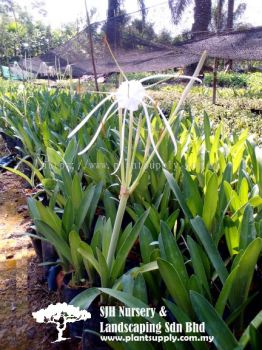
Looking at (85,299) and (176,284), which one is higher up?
(176,284)

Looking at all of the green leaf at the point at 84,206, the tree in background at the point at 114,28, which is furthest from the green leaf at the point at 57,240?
the tree in background at the point at 114,28

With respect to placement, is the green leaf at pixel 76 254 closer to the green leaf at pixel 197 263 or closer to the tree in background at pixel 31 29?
the green leaf at pixel 197 263

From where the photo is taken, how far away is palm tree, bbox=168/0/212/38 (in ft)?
16.0

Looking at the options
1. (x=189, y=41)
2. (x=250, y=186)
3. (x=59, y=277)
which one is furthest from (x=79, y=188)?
(x=189, y=41)

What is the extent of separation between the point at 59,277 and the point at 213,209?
1.85ft

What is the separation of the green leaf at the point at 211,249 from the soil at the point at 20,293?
535 millimetres

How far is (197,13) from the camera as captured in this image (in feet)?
18.3

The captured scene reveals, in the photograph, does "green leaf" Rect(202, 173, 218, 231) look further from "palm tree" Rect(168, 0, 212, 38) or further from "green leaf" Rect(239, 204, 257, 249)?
"palm tree" Rect(168, 0, 212, 38)

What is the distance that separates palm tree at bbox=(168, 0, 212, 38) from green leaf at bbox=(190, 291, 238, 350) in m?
4.48

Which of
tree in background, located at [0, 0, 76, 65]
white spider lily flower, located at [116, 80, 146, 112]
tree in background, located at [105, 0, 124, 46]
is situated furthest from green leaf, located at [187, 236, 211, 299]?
tree in background, located at [0, 0, 76, 65]

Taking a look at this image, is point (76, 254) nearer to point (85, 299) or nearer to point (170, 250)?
point (85, 299)

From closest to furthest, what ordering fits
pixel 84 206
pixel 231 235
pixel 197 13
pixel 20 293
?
pixel 231 235
pixel 84 206
pixel 20 293
pixel 197 13

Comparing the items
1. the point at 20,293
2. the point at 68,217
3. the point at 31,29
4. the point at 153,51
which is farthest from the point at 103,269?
the point at 31,29

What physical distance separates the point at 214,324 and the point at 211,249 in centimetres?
22
